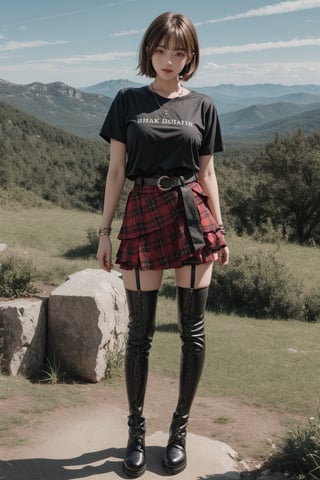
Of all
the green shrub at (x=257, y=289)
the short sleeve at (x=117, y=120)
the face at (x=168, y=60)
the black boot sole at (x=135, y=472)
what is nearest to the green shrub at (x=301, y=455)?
the black boot sole at (x=135, y=472)

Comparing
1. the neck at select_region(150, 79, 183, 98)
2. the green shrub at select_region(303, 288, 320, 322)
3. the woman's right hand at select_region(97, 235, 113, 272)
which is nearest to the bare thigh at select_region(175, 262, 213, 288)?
the woman's right hand at select_region(97, 235, 113, 272)

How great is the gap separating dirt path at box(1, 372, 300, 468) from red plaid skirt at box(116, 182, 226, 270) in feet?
4.71

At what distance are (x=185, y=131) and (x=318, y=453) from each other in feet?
6.51

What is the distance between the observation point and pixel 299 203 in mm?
27906

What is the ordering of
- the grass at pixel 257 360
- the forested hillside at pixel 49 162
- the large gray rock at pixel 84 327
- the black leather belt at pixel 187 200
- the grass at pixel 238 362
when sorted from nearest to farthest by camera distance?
the black leather belt at pixel 187 200 < the grass at pixel 238 362 < the large gray rock at pixel 84 327 < the grass at pixel 257 360 < the forested hillside at pixel 49 162

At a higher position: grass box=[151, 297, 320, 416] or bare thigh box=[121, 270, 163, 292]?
bare thigh box=[121, 270, 163, 292]

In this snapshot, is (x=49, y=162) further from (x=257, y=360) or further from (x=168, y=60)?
(x=168, y=60)

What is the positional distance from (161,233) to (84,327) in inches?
84.7

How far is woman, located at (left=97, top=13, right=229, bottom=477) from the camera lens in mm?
2955

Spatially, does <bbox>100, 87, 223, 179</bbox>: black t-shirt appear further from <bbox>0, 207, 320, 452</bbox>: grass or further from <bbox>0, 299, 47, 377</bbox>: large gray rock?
<bbox>0, 299, 47, 377</bbox>: large gray rock

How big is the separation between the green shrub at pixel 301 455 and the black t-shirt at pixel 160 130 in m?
1.73

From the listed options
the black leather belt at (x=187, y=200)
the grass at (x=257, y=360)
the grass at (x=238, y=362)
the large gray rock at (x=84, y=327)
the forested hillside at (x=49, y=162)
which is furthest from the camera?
the forested hillside at (x=49, y=162)

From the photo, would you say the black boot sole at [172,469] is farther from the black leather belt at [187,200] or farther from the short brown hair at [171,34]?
the short brown hair at [171,34]

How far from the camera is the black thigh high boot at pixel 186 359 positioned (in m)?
3.11
